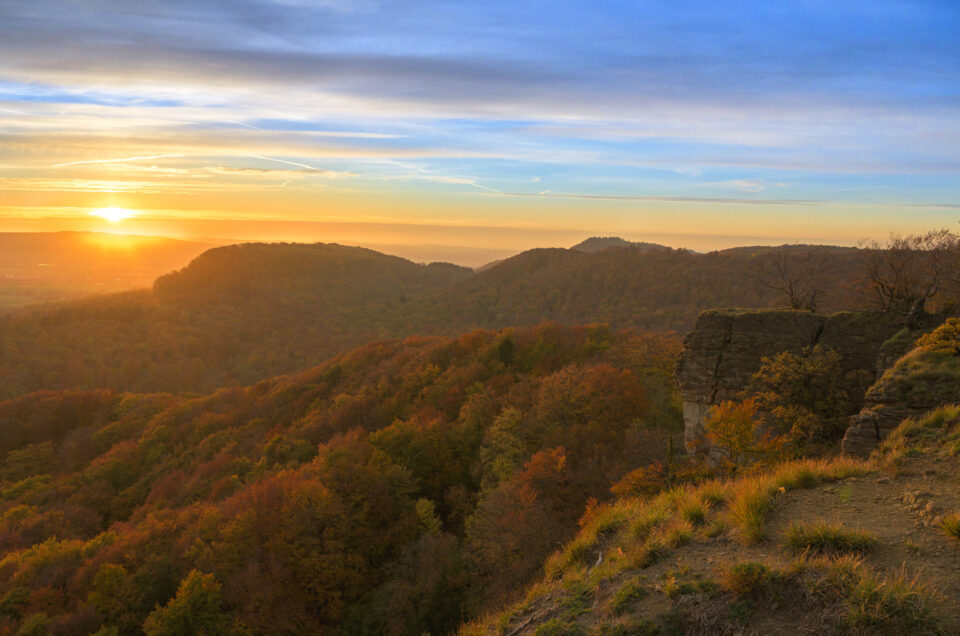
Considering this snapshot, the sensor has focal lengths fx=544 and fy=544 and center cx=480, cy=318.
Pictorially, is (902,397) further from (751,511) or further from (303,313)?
(303,313)

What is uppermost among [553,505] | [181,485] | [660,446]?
[660,446]

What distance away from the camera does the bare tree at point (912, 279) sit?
22.3m

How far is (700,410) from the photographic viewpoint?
84.2 feet

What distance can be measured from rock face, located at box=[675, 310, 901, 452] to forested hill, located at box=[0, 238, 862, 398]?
71.3 meters

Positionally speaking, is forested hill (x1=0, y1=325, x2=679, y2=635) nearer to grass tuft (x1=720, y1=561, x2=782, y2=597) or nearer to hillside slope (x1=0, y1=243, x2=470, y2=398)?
grass tuft (x1=720, y1=561, x2=782, y2=597)

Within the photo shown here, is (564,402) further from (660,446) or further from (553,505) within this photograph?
(553,505)

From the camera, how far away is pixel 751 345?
24656 millimetres

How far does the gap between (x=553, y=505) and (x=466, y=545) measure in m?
6.73

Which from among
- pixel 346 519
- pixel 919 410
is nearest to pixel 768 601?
pixel 919 410

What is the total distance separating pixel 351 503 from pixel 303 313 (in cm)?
14054

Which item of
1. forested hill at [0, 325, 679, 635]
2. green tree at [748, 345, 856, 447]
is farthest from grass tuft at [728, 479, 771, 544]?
forested hill at [0, 325, 679, 635]

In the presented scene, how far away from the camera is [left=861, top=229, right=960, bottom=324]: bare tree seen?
22266mm

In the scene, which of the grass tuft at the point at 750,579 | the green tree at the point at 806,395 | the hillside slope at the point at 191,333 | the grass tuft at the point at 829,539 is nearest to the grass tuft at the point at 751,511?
the grass tuft at the point at 829,539

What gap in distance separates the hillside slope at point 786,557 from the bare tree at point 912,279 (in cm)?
1060
